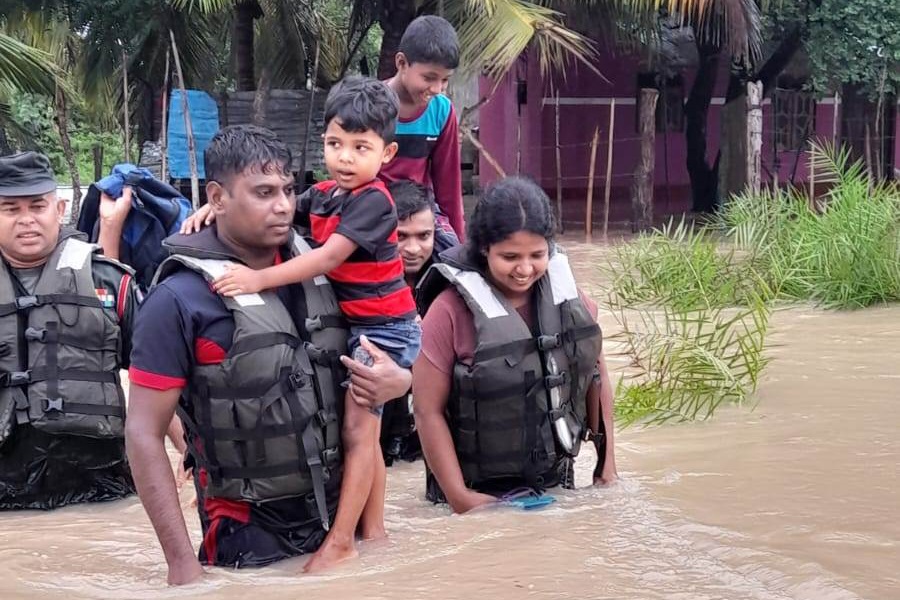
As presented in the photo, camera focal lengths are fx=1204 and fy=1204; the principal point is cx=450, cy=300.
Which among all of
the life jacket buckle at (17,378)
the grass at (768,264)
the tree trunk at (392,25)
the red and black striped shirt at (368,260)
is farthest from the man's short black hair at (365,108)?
the tree trunk at (392,25)

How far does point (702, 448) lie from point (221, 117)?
13.0m

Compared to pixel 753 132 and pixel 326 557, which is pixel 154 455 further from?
pixel 753 132

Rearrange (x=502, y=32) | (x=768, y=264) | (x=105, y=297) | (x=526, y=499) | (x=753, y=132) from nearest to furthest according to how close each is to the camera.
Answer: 1. (x=526, y=499)
2. (x=105, y=297)
3. (x=768, y=264)
4. (x=502, y=32)
5. (x=753, y=132)

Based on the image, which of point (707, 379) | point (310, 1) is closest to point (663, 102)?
point (310, 1)

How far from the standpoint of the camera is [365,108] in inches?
127

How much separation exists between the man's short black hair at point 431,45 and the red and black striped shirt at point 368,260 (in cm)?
146

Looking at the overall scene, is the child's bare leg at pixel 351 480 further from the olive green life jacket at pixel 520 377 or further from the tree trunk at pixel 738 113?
the tree trunk at pixel 738 113

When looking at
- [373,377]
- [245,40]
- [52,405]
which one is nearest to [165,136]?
[245,40]

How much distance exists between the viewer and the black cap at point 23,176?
13.3 ft

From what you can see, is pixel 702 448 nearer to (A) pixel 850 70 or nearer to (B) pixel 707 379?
(B) pixel 707 379

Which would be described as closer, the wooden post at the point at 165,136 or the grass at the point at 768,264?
the grass at the point at 768,264

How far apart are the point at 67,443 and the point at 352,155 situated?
180cm

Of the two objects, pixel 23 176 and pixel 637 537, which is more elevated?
pixel 23 176

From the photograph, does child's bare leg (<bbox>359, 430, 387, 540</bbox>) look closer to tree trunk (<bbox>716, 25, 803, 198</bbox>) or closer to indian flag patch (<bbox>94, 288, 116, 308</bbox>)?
indian flag patch (<bbox>94, 288, 116, 308</bbox>)
